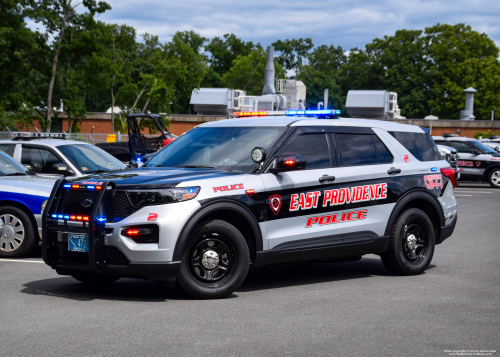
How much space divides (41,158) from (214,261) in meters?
6.25

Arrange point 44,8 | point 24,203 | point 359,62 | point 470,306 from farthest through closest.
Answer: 1. point 359,62
2. point 44,8
3. point 24,203
4. point 470,306

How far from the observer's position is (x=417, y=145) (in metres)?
8.63

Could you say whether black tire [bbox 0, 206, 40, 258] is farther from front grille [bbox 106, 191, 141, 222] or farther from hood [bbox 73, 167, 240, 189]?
front grille [bbox 106, 191, 141, 222]

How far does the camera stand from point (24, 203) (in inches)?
361

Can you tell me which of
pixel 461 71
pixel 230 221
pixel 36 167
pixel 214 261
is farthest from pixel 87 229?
pixel 461 71

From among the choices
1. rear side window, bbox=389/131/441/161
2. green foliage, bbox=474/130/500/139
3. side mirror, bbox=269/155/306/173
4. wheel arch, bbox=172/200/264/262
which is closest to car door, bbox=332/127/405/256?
rear side window, bbox=389/131/441/161

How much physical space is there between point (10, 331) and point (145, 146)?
16.9 m

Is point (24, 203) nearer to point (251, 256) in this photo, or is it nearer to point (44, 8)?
point (251, 256)

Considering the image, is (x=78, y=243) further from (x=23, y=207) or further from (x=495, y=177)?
(x=495, y=177)

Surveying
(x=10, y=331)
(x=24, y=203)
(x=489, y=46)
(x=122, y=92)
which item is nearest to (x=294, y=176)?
(x=10, y=331)

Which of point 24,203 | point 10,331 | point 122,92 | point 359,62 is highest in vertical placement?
point 359,62

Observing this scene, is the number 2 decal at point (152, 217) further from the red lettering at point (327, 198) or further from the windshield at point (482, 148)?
the windshield at point (482, 148)

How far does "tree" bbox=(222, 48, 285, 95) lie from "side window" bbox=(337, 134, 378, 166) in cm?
6330

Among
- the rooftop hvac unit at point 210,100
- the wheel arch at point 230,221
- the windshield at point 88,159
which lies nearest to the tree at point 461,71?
the rooftop hvac unit at point 210,100
